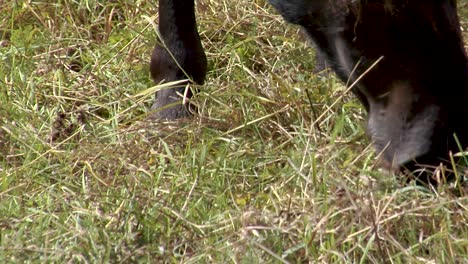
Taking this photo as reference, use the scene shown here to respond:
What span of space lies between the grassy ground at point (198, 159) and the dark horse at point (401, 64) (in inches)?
5.2

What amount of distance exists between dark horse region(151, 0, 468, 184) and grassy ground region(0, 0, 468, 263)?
133mm

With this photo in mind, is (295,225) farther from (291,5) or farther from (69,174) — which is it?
(69,174)

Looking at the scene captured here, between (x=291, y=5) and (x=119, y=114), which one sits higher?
(x=291, y=5)

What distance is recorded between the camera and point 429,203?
3092mm

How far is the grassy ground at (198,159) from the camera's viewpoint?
2941mm

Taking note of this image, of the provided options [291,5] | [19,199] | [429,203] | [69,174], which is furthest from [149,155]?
[429,203]

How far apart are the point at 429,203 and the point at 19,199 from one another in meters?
1.22

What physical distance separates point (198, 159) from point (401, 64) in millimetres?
840

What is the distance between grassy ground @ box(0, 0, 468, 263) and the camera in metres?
2.94

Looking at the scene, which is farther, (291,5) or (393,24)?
(291,5)

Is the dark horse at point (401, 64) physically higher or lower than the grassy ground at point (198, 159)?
higher

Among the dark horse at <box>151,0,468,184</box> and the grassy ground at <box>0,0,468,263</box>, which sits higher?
the dark horse at <box>151,0,468,184</box>

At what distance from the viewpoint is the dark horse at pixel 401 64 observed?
2.97 m

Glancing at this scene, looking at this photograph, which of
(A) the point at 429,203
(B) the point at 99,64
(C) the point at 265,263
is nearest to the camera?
(C) the point at 265,263
